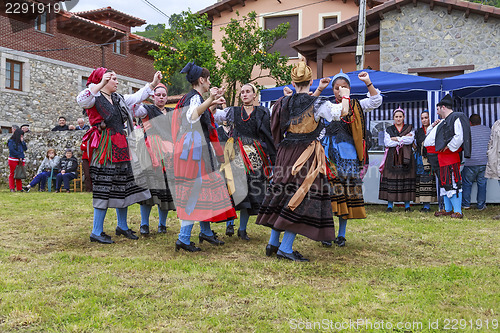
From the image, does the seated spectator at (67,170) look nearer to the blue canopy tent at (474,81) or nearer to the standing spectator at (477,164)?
the blue canopy tent at (474,81)

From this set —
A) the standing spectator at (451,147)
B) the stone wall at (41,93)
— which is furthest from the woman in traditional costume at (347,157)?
the stone wall at (41,93)

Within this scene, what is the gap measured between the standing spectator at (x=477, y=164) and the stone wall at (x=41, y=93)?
56.3ft

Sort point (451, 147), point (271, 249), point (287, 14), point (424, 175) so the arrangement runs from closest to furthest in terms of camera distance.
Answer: point (271, 249) < point (451, 147) < point (424, 175) < point (287, 14)

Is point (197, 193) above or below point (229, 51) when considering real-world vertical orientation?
below

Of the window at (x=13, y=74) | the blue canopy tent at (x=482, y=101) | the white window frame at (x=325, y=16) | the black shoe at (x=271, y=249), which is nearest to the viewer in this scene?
the black shoe at (x=271, y=249)

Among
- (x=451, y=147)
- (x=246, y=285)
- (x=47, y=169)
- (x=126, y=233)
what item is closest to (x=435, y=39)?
(x=451, y=147)

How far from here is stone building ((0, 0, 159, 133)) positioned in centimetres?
1828

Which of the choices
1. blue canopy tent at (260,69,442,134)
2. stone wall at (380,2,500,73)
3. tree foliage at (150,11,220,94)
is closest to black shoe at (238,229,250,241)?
blue canopy tent at (260,69,442,134)

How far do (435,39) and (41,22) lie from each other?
16075 mm

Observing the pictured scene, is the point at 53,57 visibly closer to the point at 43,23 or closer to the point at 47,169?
the point at 43,23

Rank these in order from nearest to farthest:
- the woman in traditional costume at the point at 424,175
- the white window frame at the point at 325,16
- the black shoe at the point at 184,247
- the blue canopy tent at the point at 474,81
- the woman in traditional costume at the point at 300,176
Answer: the woman in traditional costume at the point at 300,176 → the black shoe at the point at 184,247 → the blue canopy tent at the point at 474,81 → the woman in traditional costume at the point at 424,175 → the white window frame at the point at 325,16

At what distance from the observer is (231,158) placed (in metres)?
4.79

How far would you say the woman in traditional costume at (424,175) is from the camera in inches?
313

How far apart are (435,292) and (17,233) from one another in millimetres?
4652
